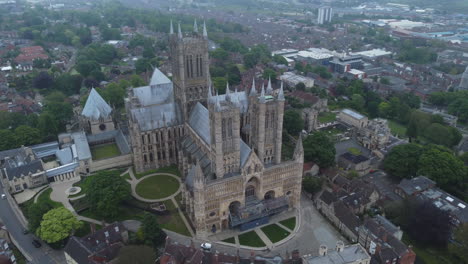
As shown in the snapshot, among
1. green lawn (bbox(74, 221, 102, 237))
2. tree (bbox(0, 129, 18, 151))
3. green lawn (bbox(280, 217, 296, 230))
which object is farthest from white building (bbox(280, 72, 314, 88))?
green lawn (bbox(74, 221, 102, 237))

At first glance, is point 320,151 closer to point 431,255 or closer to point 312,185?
point 312,185

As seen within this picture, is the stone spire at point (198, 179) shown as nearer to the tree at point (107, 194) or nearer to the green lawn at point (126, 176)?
the tree at point (107, 194)

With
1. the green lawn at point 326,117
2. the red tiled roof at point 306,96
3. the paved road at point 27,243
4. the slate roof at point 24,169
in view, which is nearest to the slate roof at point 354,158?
the green lawn at point 326,117

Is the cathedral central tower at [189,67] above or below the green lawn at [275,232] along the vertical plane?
above

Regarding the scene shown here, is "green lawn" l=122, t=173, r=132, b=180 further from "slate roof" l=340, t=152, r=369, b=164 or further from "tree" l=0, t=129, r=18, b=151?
"slate roof" l=340, t=152, r=369, b=164

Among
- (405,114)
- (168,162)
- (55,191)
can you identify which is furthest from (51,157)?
(405,114)
